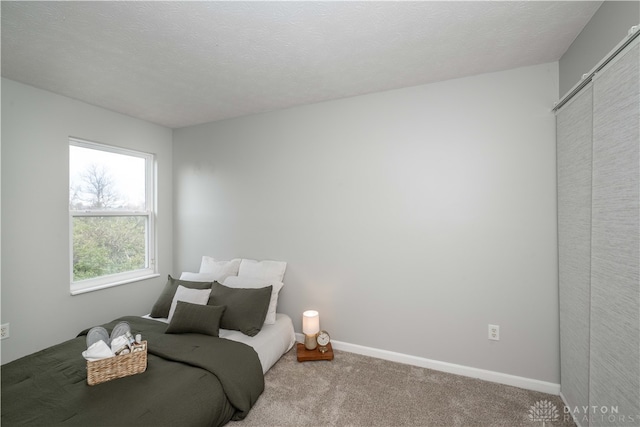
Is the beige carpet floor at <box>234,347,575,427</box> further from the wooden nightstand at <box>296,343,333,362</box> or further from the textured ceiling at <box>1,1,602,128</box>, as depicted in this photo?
the textured ceiling at <box>1,1,602,128</box>

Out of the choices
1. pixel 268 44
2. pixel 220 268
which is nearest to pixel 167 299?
pixel 220 268

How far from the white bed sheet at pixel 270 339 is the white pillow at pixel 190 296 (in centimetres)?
21

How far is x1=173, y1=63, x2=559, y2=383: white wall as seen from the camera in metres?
2.24

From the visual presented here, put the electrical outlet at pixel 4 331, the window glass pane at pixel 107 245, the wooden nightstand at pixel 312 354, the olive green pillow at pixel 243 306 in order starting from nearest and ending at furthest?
the electrical outlet at pixel 4 331, the olive green pillow at pixel 243 306, the wooden nightstand at pixel 312 354, the window glass pane at pixel 107 245

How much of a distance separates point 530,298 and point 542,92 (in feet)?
5.36

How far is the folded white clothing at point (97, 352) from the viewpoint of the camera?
1735 mm

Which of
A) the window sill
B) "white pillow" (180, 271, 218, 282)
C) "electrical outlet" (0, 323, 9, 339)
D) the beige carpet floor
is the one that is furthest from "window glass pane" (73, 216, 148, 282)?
the beige carpet floor

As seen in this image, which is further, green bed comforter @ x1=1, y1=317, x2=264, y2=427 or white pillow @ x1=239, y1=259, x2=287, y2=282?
white pillow @ x1=239, y1=259, x2=287, y2=282

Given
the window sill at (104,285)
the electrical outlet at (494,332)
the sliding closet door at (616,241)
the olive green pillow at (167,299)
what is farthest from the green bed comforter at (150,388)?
the sliding closet door at (616,241)

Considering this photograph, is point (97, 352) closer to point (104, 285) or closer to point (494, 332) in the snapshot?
point (104, 285)

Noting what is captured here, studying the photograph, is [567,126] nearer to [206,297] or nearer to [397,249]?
[397,249]

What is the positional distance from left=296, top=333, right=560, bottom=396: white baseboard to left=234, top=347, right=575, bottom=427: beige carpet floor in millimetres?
48

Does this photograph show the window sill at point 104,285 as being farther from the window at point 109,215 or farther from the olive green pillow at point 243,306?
the olive green pillow at point 243,306

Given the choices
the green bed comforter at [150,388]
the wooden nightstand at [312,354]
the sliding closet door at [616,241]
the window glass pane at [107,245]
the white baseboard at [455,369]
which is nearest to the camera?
the sliding closet door at [616,241]
